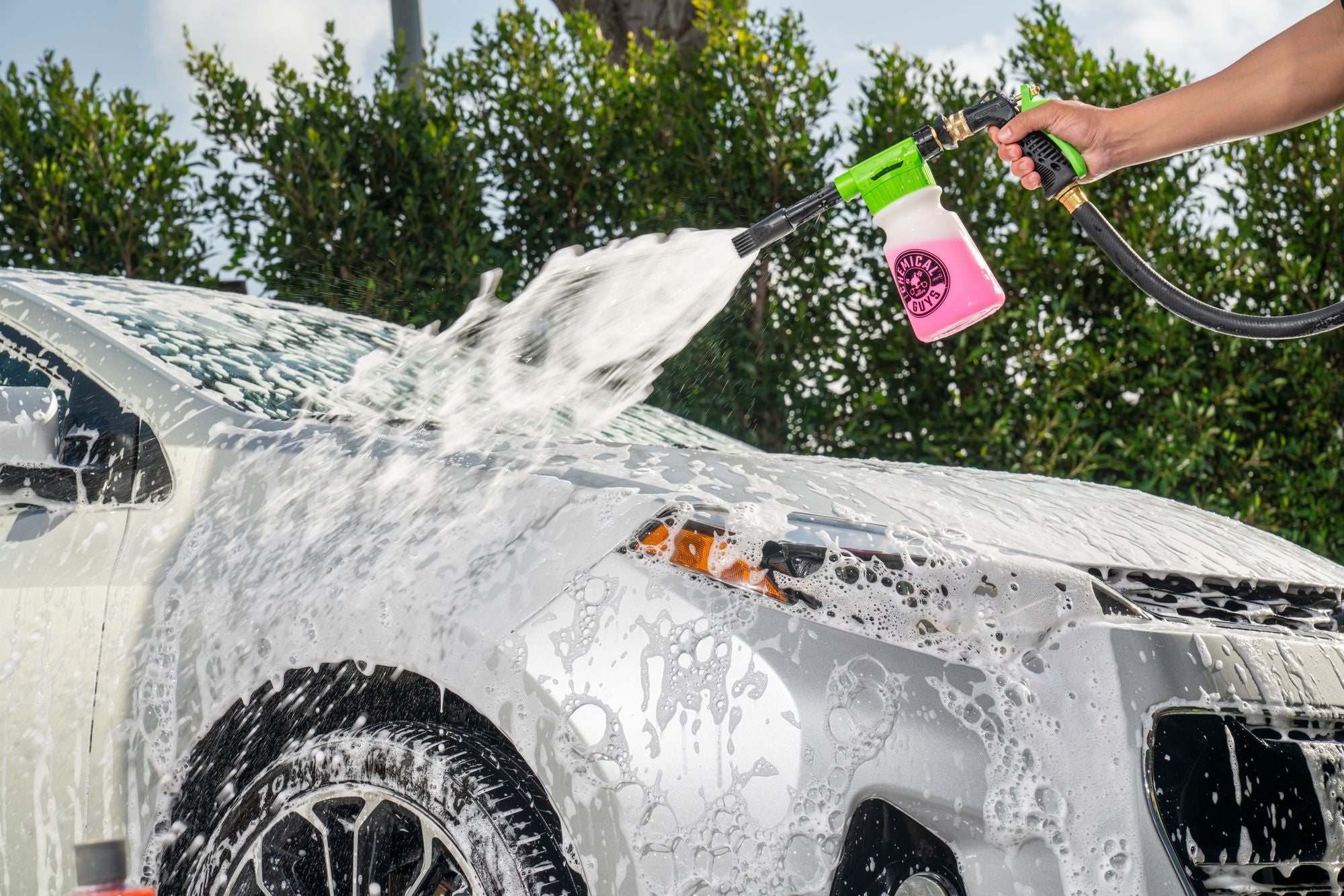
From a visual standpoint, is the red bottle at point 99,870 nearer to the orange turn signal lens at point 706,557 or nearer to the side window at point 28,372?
the orange turn signal lens at point 706,557

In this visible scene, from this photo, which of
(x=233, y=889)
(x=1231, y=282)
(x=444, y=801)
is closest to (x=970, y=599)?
(x=444, y=801)

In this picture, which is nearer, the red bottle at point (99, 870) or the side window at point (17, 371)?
the red bottle at point (99, 870)

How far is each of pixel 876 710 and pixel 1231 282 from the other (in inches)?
171

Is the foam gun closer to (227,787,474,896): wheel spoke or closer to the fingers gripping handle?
the fingers gripping handle

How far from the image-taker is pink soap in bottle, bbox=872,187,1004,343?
6.86ft

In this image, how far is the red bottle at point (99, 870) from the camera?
134 centimetres

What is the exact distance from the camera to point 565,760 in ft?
4.80

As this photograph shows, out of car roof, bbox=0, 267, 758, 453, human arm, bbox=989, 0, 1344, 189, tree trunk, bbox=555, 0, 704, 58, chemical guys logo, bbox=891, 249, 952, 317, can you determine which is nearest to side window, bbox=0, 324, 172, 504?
car roof, bbox=0, 267, 758, 453

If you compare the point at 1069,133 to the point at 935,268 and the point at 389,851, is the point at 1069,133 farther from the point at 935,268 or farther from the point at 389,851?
the point at 389,851

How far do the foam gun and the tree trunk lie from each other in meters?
5.10

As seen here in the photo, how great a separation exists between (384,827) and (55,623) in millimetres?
734

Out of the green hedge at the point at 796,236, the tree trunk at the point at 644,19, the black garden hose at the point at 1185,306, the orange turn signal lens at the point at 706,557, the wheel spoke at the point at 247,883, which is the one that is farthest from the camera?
the tree trunk at the point at 644,19

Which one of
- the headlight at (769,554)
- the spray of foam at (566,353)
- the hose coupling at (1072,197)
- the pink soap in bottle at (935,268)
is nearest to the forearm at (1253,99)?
the hose coupling at (1072,197)

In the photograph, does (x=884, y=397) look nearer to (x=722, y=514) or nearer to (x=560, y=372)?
(x=560, y=372)
